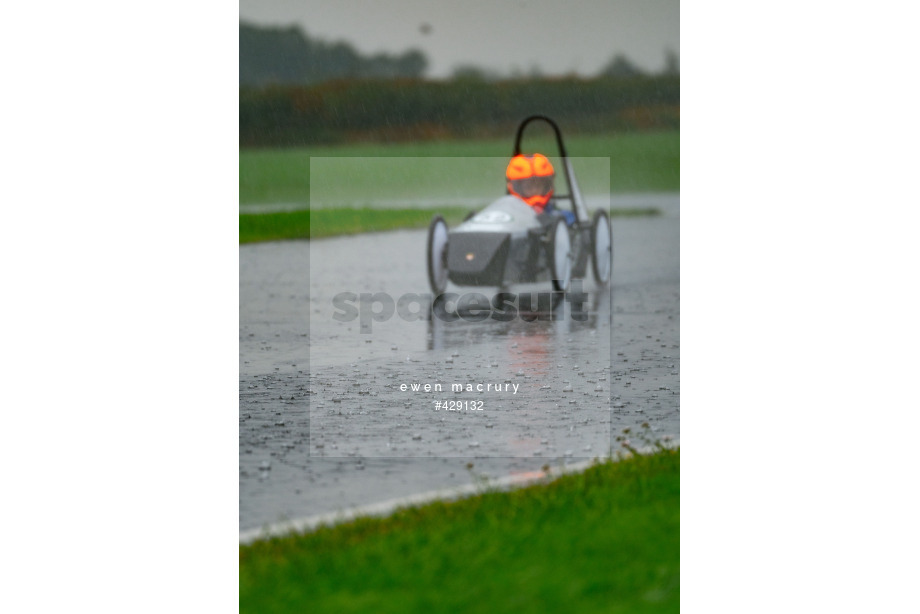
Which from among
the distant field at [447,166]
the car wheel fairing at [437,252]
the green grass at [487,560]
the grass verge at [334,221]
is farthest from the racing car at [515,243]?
the green grass at [487,560]

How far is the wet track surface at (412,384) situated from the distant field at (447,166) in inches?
30.5

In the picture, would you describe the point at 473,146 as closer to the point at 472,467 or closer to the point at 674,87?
the point at 674,87

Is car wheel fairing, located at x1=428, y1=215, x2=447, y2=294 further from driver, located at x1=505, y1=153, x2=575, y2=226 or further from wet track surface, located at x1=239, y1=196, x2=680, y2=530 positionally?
driver, located at x1=505, y1=153, x2=575, y2=226

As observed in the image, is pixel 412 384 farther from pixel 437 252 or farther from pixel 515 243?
pixel 437 252

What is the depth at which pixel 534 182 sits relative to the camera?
10.2 m

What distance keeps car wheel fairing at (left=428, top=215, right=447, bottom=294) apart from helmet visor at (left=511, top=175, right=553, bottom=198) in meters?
0.77

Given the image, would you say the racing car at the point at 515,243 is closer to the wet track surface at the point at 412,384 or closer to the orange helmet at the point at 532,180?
the orange helmet at the point at 532,180

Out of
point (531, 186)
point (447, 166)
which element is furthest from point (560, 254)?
point (447, 166)

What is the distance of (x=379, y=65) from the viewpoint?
9.75m

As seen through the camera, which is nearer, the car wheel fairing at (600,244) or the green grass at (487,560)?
the green grass at (487,560)

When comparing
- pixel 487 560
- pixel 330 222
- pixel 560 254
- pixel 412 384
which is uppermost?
pixel 330 222

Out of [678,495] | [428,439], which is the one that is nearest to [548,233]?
[428,439]

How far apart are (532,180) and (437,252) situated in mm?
1087

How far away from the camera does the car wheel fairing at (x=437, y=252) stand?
10281 millimetres
